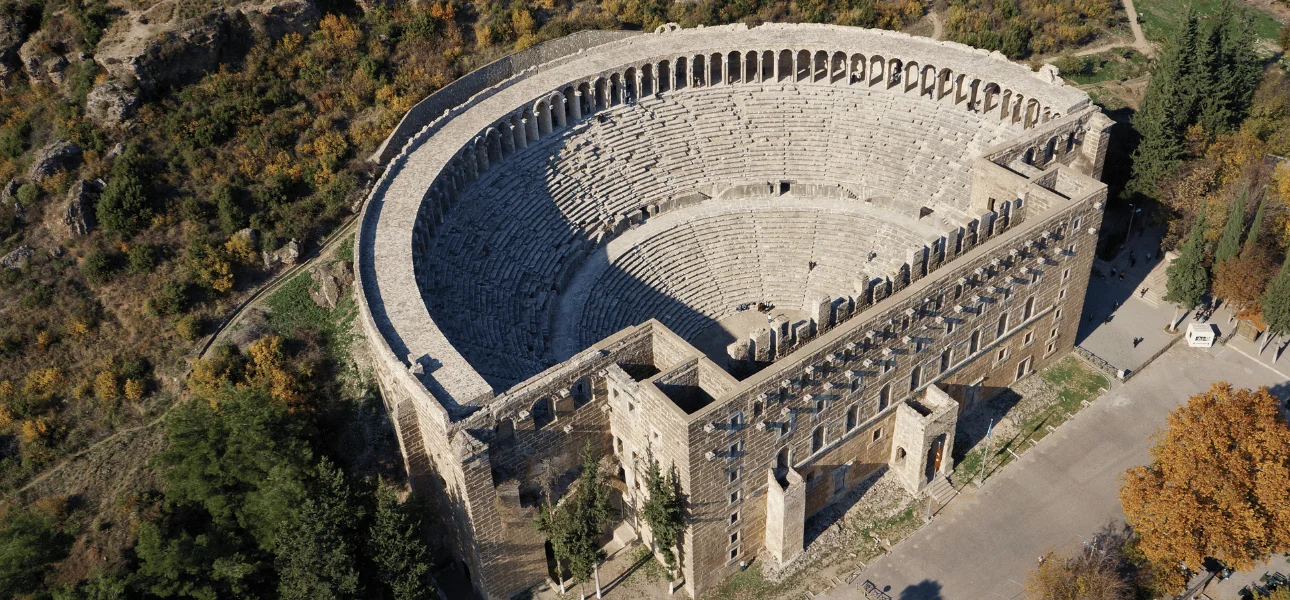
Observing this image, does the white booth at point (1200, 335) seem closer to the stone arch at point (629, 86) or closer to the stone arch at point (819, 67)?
the stone arch at point (819, 67)

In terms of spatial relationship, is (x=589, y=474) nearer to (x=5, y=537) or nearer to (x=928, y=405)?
(x=928, y=405)

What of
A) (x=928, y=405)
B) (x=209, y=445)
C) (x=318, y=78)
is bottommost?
(x=928, y=405)

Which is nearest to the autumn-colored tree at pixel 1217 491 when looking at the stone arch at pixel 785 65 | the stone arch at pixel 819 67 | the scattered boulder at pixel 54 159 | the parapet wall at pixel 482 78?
the stone arch at pixel 819 67

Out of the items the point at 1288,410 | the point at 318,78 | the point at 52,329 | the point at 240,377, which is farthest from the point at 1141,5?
the point at 52,329

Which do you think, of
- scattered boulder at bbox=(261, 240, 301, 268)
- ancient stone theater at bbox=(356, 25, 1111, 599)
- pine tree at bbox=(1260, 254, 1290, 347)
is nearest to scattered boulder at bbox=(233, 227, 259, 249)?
scattered boulder at bbox=(261, 240, 301, 268)

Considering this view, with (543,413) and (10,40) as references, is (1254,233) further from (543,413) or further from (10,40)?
(10,40)

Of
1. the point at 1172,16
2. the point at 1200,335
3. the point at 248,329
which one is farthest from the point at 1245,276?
the point at 248,329
